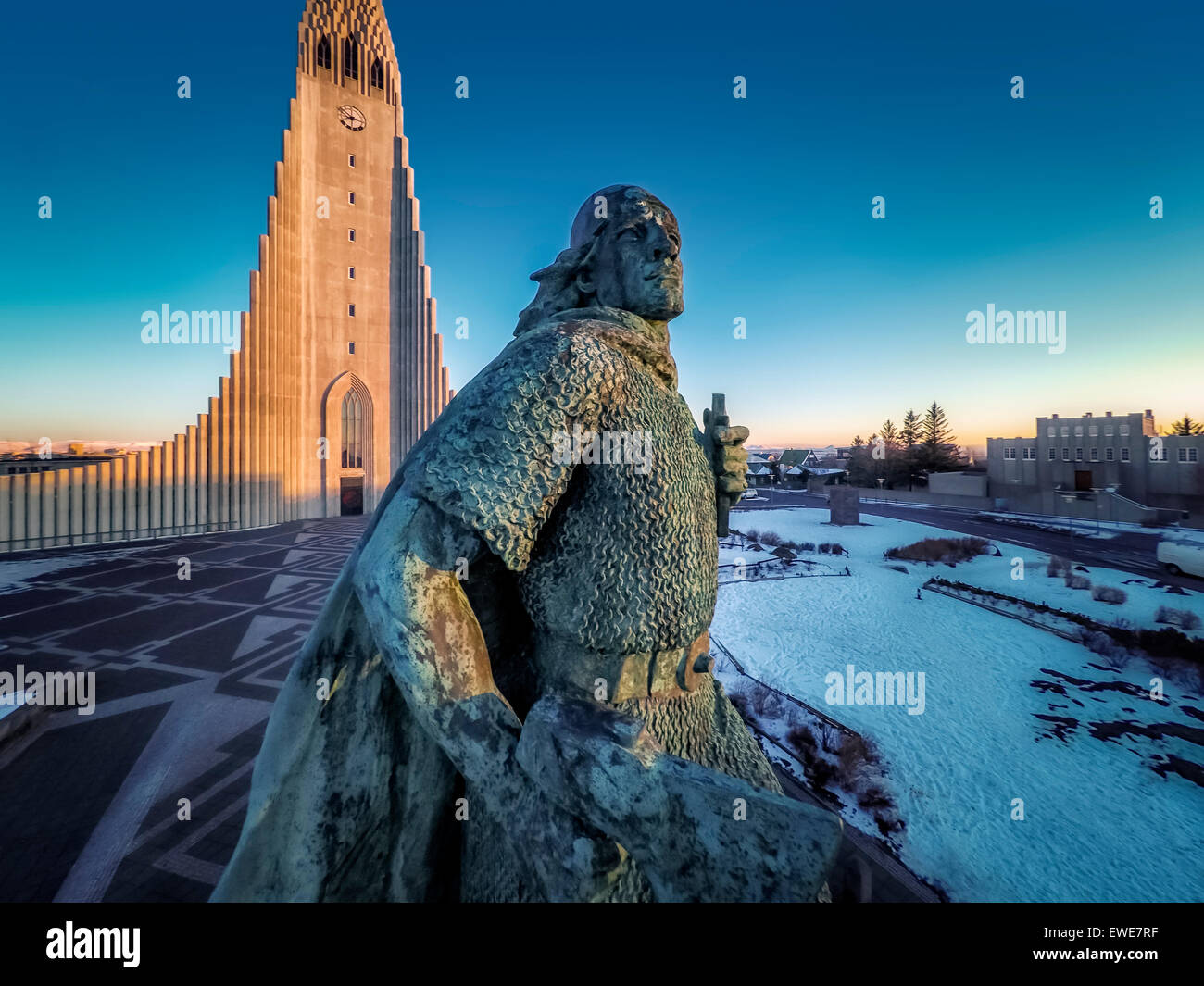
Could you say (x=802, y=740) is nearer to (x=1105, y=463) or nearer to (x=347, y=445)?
(x=347, y=445)

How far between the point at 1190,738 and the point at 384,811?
37.5ft

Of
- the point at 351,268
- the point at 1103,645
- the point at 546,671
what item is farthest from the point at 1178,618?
the point at 351,268

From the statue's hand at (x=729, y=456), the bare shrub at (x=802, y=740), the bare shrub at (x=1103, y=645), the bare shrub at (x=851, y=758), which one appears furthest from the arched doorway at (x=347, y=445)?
the statue's hand at (x=729, y=456)

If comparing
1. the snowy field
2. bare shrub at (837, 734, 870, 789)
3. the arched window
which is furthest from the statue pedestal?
the arched window

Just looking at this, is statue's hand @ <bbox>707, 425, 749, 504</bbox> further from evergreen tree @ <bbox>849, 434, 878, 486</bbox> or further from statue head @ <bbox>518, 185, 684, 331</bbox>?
evergreen tree @ <bbox>849, 434, 878, 486</bbox>

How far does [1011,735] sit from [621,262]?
9.36 meters

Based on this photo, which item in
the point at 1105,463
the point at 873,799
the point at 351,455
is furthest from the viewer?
the point at 1105,463

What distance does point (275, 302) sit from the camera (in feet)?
75.2

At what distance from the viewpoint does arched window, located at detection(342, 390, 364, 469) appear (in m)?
26.2

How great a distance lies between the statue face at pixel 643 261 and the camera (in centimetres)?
152

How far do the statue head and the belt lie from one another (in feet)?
3.20

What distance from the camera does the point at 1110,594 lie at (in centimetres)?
1428

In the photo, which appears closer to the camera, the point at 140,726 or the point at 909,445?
the point at 140,726
